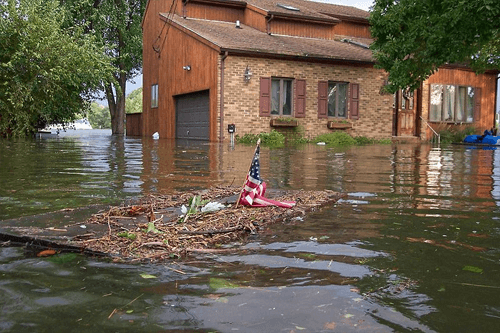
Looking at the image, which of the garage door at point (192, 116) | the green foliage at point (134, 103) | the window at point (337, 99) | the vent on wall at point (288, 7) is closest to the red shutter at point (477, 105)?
the window at point (337, 99)

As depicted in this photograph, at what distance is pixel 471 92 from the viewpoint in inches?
1118

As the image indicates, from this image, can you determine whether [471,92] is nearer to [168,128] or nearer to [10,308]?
[168,128]

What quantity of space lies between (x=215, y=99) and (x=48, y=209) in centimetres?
1732

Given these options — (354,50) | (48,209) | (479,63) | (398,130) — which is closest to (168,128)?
(354,50)

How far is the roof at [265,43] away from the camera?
21.4m

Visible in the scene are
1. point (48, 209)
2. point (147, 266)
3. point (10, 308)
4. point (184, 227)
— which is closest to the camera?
point (10, 308)

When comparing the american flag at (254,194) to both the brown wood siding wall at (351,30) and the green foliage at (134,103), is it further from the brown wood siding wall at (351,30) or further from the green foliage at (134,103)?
the green foliage at (134,103)

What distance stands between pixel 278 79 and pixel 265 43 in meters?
1.65

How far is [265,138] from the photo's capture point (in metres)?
20.9

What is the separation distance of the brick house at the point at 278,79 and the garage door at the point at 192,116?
0.05 meters

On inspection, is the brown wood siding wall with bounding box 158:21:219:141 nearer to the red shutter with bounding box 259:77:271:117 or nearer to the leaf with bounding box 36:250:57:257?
the red shutter with bounding box 259:77:271:117

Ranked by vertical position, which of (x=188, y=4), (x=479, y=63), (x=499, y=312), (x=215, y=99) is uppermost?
(x=188, y=4)

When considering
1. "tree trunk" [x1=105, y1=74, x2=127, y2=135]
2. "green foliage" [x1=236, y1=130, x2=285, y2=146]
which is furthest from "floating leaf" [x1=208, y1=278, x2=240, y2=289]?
"tree trunk" [x1=105, y1=74, x2=127, y2=135]

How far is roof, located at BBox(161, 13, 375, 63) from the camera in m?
21.4
